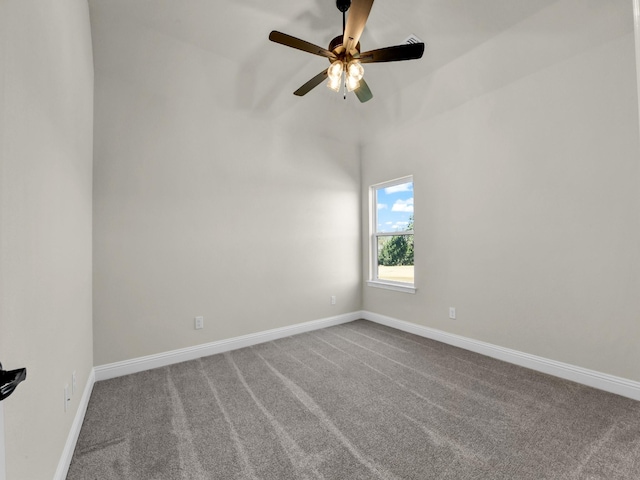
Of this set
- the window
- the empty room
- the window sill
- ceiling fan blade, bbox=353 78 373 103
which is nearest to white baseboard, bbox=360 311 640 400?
the empty room

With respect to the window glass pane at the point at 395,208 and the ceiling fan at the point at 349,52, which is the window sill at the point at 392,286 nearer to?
the window glass pane at the point at 395,208

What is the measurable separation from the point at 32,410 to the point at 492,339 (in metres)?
3.38

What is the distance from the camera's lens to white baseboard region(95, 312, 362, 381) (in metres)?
2.62

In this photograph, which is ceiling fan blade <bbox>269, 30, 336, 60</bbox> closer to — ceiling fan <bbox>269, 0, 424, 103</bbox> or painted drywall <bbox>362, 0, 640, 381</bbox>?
ceiling fan <bbox>269, 0, 424, 103</bbox>

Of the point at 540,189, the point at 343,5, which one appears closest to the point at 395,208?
the point at 540,189

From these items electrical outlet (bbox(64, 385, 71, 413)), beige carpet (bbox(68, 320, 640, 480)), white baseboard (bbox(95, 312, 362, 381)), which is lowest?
beige carpet (bbox(68, 320, 640, 480))

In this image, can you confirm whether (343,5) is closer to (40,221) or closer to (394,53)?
(394,53)

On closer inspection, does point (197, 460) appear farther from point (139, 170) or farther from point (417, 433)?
point (139, 170)

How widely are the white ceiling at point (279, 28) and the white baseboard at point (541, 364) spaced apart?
2.69 meters

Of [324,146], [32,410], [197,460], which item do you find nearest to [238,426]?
[197,460]

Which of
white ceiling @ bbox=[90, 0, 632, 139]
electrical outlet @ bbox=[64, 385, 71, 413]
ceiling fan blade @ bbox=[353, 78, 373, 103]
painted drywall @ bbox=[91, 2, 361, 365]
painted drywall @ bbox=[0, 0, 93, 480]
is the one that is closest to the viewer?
painted drywall @ bbox=[0, 0, 93, 480]

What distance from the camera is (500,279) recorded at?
2.91 metres

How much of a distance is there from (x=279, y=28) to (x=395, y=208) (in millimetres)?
2508

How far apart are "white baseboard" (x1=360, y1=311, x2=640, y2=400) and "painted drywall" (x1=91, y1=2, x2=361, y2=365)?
1404 mm
